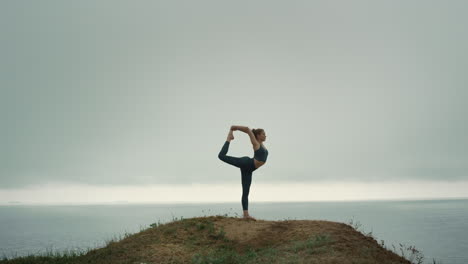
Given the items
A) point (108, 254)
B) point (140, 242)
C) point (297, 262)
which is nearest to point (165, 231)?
point (140, 242)

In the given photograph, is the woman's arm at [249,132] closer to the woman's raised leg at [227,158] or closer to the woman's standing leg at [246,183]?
the woman's raised leg at [227,158]

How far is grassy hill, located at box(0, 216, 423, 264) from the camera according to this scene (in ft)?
47.9

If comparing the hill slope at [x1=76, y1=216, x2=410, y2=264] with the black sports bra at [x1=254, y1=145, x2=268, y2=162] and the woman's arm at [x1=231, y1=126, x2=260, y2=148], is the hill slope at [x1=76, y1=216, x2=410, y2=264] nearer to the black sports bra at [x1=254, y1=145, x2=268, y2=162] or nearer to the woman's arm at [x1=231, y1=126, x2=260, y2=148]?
the black sports bra at [x1=254, y1=145, x2=268, y2=162]

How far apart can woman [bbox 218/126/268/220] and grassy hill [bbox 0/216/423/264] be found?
71.4 inches

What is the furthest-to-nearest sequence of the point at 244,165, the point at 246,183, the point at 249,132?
the point at 246,183 < the point at 244,165 < the point at 249,132

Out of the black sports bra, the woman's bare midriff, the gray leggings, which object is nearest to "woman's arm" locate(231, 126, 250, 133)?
the gray leggings

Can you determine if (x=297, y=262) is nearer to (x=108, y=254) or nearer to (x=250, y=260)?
(x=250, y=260)

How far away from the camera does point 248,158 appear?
62.2 ft

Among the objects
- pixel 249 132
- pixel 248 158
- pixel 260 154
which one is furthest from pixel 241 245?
pixel 249 132

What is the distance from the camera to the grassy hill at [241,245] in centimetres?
1461

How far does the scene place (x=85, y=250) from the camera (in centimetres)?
1930

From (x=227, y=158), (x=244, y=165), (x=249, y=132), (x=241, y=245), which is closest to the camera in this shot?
(x=241, y=245)

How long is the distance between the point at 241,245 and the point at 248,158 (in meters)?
3.99

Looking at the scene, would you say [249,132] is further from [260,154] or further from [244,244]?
[244,244]
